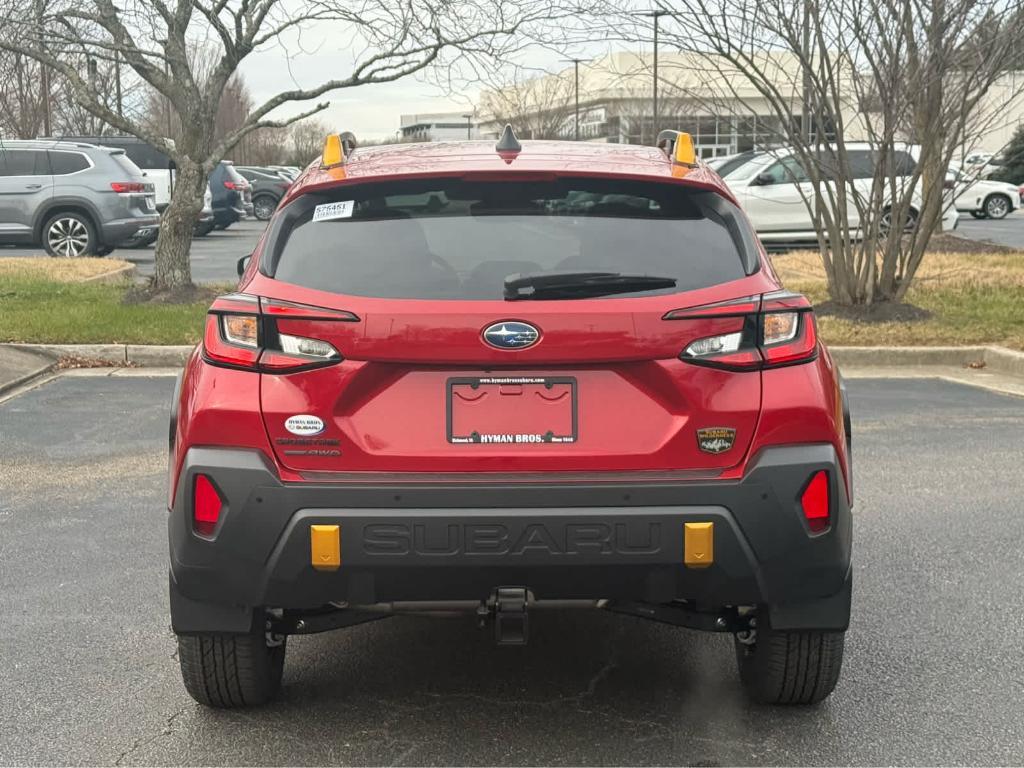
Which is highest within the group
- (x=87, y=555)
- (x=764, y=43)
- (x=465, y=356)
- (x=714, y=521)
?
(x=764, y=43)

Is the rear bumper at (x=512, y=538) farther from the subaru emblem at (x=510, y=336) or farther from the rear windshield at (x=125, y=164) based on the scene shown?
the rear windshield at (x=125, y=164)

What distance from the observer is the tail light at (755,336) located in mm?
3455

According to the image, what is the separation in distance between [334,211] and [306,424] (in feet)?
2.33

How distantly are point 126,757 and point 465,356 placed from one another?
4.88 ft

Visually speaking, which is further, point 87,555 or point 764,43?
point 764,43

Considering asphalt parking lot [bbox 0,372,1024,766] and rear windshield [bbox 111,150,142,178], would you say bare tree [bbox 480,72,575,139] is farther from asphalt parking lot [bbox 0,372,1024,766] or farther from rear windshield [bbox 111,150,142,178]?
asphalt parking lot [bbox 0,372,1024,766]

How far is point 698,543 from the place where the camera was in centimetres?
336

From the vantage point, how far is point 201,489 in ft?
11.4

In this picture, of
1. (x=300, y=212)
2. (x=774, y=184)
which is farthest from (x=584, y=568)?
(x=774, y=184)

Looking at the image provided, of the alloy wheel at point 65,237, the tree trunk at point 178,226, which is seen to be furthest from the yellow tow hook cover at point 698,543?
the alloy wheel at point 65,237

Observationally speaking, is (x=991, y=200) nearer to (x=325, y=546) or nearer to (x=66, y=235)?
(x=66, y=235)

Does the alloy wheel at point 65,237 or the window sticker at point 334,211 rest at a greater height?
the window sticker at point 334,211

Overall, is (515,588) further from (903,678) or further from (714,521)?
(903,678)

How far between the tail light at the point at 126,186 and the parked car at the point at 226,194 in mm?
7361
